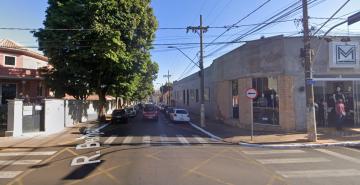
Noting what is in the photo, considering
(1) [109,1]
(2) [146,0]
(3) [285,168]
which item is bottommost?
(3) [285,168]

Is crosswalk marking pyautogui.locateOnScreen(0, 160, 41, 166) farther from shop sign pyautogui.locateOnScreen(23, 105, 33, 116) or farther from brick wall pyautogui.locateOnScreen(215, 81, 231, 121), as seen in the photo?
brick wall pyautogui.locateOnScreen(215, 81, 231, 121)

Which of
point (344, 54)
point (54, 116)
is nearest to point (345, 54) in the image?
point (344, 54)

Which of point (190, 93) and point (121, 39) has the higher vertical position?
point (121, 39)

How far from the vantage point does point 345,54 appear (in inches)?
834

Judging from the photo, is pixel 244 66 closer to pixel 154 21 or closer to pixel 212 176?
pixel 154 21

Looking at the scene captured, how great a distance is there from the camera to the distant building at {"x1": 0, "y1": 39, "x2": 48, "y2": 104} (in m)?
30.6

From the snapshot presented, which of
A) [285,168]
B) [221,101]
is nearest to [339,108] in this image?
[285,168]

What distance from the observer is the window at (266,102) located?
885 inches

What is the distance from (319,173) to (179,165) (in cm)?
437

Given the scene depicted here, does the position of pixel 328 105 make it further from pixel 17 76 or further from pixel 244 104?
pixel 17 76

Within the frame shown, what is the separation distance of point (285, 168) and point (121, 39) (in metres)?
21.3

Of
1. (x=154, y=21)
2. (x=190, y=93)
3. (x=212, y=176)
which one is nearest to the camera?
(x=212, y=176)

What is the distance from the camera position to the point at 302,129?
21281 millimetres

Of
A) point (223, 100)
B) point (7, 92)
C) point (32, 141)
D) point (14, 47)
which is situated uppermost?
point (14, 47)
